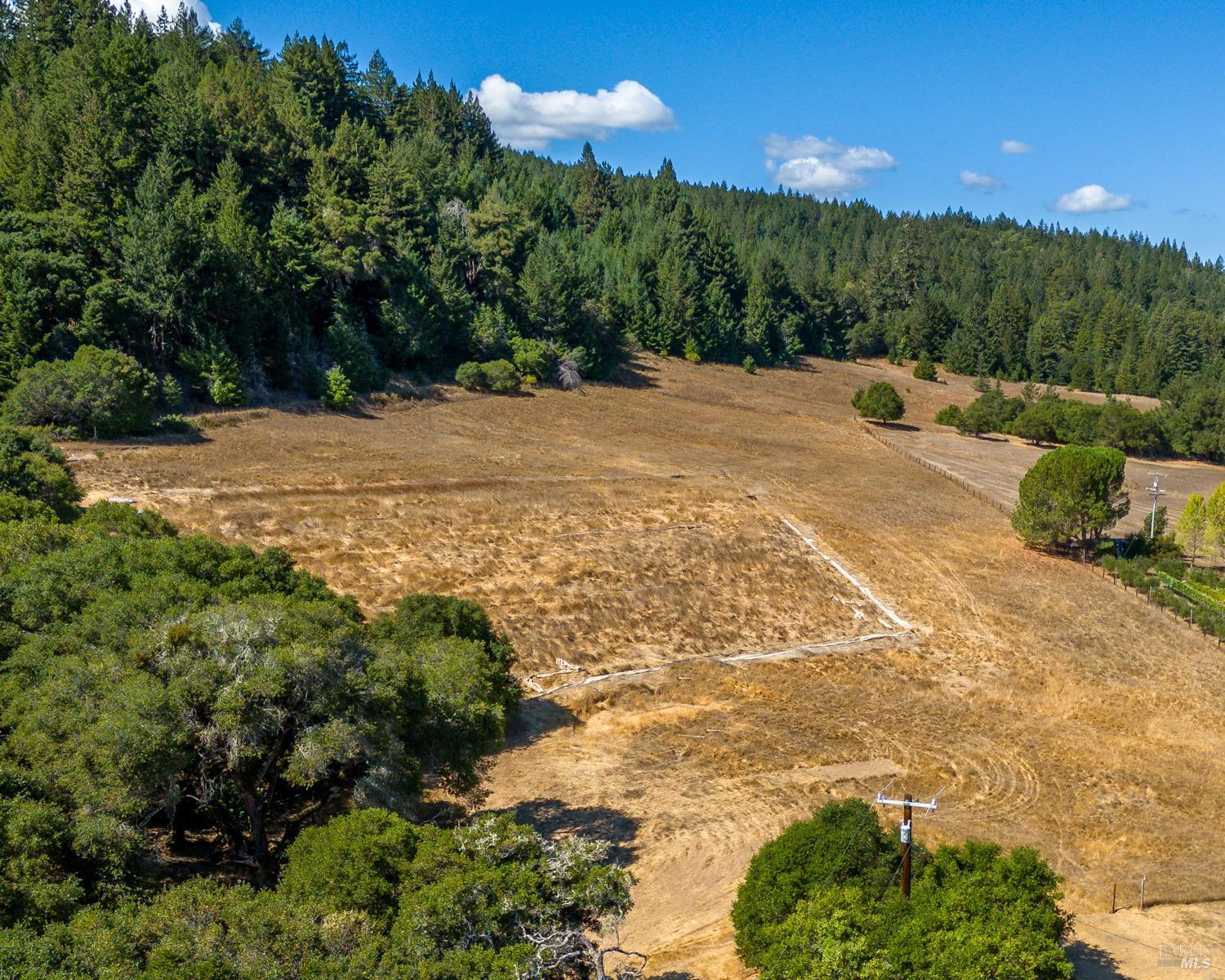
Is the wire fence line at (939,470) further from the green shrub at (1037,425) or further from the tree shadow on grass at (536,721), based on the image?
the tree shadow on grass at (536,721)

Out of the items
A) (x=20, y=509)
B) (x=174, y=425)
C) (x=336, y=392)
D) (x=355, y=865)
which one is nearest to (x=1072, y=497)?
(x=336, y=392)

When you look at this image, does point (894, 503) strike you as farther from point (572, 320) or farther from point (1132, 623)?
point (572, 320)

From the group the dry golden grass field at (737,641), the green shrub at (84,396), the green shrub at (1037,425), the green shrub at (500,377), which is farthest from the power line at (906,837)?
the green shrub at (1037,425)

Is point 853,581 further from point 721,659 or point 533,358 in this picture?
point 533,358

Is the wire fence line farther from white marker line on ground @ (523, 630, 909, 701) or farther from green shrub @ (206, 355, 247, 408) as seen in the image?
green shrub @ (206, 355, 247, 408)

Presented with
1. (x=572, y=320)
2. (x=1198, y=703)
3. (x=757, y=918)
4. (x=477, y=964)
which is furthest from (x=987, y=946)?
(x=572, y=320)
